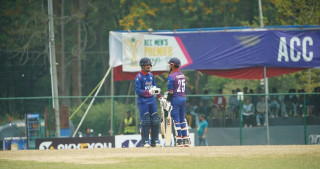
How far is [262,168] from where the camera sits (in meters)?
13.7

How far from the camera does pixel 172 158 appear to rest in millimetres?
15078

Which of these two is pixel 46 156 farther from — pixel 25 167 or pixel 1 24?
pixel 1 24

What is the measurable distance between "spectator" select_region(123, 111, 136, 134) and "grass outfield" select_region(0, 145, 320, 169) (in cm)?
760

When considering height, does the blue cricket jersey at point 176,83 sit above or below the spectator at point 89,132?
above

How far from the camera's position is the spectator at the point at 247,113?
25453 mm

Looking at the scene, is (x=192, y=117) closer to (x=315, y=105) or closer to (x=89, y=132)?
(x=89, y=132)

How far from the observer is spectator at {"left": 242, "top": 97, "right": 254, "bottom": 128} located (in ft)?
83.5

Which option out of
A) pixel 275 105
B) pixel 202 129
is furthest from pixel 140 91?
pixel 275 105

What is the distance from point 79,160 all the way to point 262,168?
4488 mm

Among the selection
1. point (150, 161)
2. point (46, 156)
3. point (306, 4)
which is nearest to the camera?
point (150, 161)

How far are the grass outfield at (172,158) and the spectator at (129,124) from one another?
760cm

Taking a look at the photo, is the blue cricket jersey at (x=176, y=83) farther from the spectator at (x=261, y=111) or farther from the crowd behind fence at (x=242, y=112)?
the spectator at (x=261, y=111)

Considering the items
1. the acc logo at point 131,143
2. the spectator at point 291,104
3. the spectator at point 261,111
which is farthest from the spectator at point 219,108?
the acc logo at point 131,143

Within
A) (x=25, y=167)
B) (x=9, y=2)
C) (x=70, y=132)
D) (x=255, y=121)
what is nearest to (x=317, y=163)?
(x=25, y=167)
